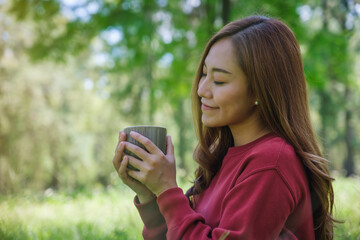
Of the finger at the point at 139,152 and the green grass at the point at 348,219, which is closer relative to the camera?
the finger at the point at 139,152

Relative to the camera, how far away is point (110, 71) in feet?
29.0

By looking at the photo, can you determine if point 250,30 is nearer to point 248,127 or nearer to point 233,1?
point 248,127

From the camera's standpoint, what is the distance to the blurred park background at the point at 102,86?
3578 millimetres

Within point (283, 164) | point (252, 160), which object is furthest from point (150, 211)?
point (283, 164)

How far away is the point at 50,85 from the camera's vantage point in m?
15.0

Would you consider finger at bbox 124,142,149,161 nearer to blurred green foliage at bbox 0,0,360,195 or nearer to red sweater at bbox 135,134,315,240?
red sweater at bbox 135,134,315,240

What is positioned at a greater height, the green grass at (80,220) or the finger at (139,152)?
the finger at (139,152)

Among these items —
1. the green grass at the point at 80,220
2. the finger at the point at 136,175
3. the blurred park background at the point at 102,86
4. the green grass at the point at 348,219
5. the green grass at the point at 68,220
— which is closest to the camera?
the finger at the point at 136,175

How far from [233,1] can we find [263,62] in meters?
5.89

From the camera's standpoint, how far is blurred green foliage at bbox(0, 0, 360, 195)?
6535 mm

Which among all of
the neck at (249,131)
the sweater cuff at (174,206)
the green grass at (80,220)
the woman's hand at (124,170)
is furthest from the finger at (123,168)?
the green grass at (80,220)

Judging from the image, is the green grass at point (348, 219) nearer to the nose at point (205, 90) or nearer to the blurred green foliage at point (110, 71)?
the blurred green foliage at point (110, 71)

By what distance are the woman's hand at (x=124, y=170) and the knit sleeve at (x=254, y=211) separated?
36cm

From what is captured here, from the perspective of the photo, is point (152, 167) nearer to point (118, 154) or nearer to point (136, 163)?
point (136, 163)
